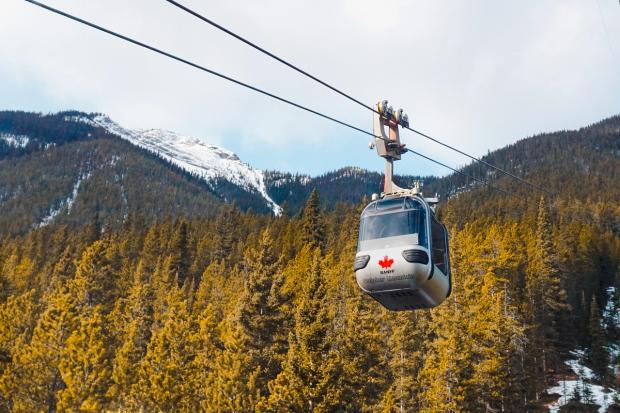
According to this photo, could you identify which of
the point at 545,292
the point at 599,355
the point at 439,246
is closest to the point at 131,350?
the point at 439,246

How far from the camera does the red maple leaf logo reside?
1341 cm

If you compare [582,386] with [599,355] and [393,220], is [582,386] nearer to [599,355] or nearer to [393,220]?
[599,355]

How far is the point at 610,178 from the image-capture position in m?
194

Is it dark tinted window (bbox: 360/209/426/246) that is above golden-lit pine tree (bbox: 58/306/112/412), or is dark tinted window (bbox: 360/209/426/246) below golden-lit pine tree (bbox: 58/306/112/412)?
above

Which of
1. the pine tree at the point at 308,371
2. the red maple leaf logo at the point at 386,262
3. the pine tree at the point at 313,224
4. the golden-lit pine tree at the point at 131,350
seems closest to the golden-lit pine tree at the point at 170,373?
the golden-lit pine tree at the point at 131,350

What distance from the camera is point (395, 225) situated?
13977mm

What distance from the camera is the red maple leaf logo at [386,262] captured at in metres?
13.4

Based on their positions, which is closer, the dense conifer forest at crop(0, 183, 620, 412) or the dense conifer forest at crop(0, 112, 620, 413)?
the dense conifer forest at crop(0, 183, 620, 412)

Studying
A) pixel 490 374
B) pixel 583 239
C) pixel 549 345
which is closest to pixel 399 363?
pixel 490 374

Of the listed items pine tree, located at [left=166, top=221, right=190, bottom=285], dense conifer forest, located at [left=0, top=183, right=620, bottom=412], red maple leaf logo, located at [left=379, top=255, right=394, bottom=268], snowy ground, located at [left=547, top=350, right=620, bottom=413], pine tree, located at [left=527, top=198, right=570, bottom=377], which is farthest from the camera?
pine tree, located at [left=166, top=221, right=190, bottom=285]

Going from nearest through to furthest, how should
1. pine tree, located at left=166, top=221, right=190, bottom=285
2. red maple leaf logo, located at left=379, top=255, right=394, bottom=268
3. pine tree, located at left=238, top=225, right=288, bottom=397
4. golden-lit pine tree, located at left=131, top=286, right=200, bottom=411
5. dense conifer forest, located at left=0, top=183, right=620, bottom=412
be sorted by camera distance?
red maple leaf logo, located at left=379, top=255, right=394, bottom=268 → dense conifer forest, located at left=0, top=183, right=620, bottom=412 → pine tree, located at left=238, top=225, right=288, bottom=397 → golden-lit pine tree, located at left=131, top=286, right=200, bottom=411 → pine tree, located at left=166, top=221, right=190, bottom=285

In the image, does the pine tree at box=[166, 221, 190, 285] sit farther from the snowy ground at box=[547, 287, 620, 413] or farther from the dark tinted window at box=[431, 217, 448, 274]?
the dark tinted window at box=[431, 217, 448, 274]

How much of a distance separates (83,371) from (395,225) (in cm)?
2390

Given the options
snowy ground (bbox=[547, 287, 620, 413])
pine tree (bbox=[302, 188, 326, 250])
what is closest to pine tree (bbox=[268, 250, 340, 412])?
snowy ground (bbox=[547, 287, 620, 413])
